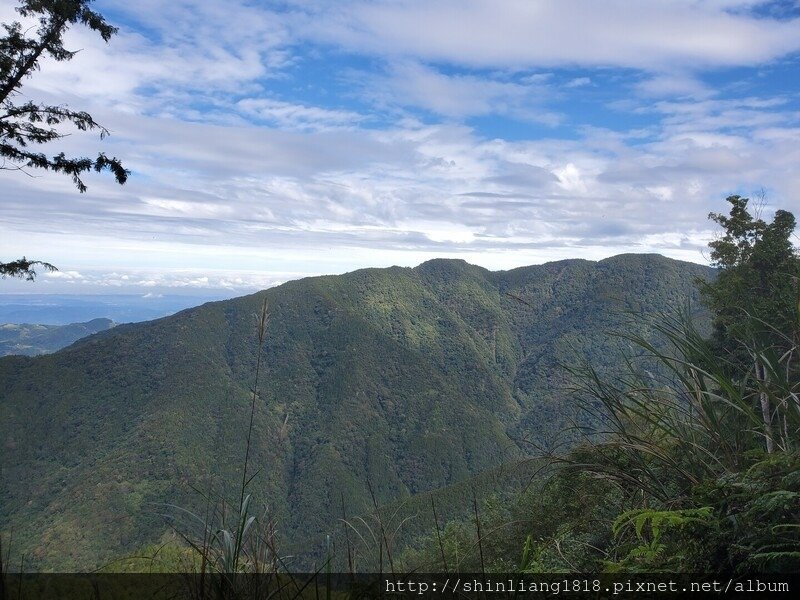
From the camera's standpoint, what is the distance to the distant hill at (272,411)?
79438mm

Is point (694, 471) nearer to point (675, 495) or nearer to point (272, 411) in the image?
point (675, 495)

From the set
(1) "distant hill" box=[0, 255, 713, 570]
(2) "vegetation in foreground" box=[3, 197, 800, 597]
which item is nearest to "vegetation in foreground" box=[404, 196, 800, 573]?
(2) "vegetation in foreground" box=[3, 197, 800, 597]

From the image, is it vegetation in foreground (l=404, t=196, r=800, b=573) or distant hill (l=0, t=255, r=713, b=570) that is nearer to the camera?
vegetation in foreground (l=404, t=196, r=800, b=573)

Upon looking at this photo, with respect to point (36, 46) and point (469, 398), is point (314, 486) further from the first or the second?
point (36, 46)

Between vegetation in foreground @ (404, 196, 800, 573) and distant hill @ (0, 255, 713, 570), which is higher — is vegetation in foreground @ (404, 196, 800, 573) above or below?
above

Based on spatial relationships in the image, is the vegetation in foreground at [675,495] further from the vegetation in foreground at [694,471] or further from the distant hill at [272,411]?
the distant hill at [272,411]

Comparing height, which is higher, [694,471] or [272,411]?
[694,471]

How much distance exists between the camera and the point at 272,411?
4906 inches

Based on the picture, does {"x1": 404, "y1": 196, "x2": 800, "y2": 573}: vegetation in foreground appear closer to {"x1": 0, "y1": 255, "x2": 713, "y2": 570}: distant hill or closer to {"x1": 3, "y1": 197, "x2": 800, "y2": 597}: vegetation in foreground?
{"x1": 3, "y1": 197, "x2": 800, "y2": 597}: vegetation in foreground

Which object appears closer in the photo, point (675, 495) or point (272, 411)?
point (675, 495)

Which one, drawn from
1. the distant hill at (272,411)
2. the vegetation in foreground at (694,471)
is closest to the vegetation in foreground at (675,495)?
the vegetation in foreground at (694,471)

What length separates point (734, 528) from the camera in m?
1.56


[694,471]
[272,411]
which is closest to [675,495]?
[694,471]

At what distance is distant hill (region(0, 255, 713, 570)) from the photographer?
79438mm
